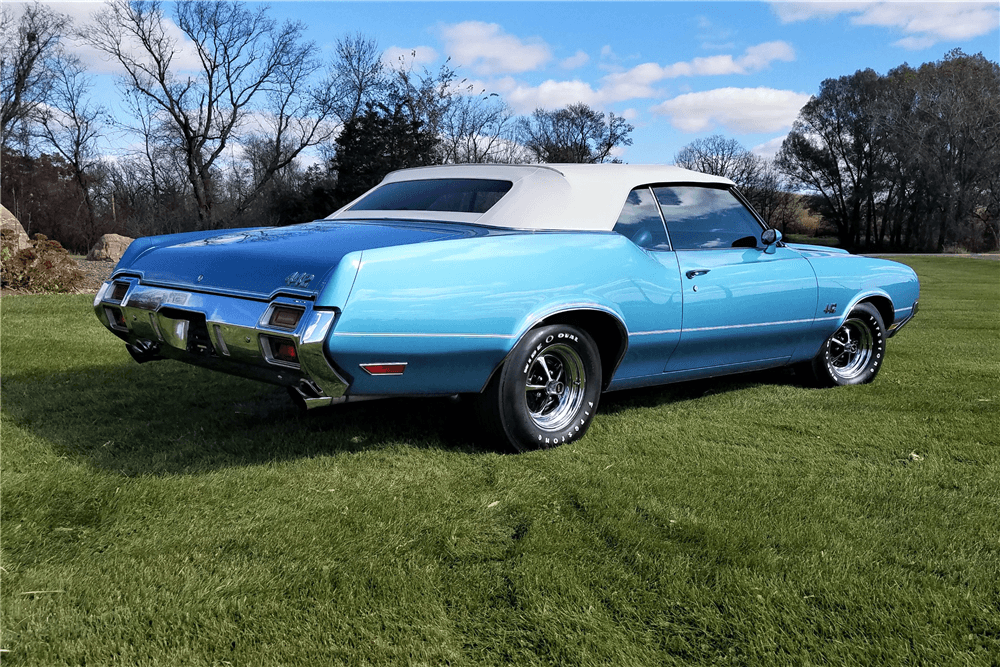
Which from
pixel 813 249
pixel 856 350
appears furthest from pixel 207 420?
pixel 856 350

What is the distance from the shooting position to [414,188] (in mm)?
4828

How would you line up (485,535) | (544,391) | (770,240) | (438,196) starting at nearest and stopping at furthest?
(485,535), (544,391), (438,196), (770,240)

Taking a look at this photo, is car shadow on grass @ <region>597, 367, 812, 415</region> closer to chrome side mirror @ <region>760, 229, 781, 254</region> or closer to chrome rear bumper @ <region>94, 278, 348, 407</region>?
chrome side mirror @ <region>760, 229, 781, 254</region>

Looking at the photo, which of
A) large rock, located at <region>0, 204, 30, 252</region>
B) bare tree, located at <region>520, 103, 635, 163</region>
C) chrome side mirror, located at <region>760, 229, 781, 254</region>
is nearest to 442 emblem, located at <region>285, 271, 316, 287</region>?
chrome side mirror, located at <region>760, 229, 781, 254</region>

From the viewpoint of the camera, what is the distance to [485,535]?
9.66 ft

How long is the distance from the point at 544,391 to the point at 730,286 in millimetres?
1351

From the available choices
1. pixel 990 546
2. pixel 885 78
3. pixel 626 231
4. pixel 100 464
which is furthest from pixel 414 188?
pixel 885 78

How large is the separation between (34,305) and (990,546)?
927cm

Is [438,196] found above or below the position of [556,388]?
above

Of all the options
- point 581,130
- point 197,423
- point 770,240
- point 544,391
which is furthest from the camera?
point 581,130

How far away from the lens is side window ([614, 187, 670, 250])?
439cm

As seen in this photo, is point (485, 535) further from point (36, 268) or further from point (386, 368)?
point (36, 268)

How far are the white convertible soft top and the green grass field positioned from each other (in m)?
1.05

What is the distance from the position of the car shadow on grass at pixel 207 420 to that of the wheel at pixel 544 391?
18 cm
